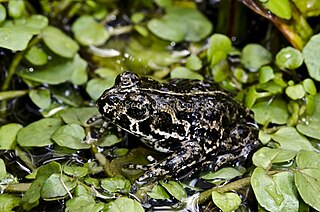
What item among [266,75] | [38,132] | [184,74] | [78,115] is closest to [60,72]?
[78,115]

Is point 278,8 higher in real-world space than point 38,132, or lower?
higher

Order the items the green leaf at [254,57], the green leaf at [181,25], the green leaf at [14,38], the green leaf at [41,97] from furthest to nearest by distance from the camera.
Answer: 1. the green leaf at [181,25]
2. the green leaf at [254,57]
3. the green leaf at [41,97]
4. the green leaf at [14,38]

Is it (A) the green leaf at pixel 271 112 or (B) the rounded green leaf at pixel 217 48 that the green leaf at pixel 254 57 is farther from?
(A) the green leaf at pixel 271 112

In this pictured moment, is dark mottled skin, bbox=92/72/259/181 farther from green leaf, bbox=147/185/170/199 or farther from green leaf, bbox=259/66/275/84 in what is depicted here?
green leaf, bbox=259/66/275/84

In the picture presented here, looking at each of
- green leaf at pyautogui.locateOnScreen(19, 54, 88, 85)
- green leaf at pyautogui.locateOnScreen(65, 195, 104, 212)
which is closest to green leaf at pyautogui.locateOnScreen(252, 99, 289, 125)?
green leaf at pyautogui.locateOnScreen(19, 54, 88, 85)

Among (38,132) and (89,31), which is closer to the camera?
(38,132)

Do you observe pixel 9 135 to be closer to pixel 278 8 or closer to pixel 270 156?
pixel 270 156

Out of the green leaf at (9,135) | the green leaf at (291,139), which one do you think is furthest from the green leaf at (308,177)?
the green leaf at (9,135)
